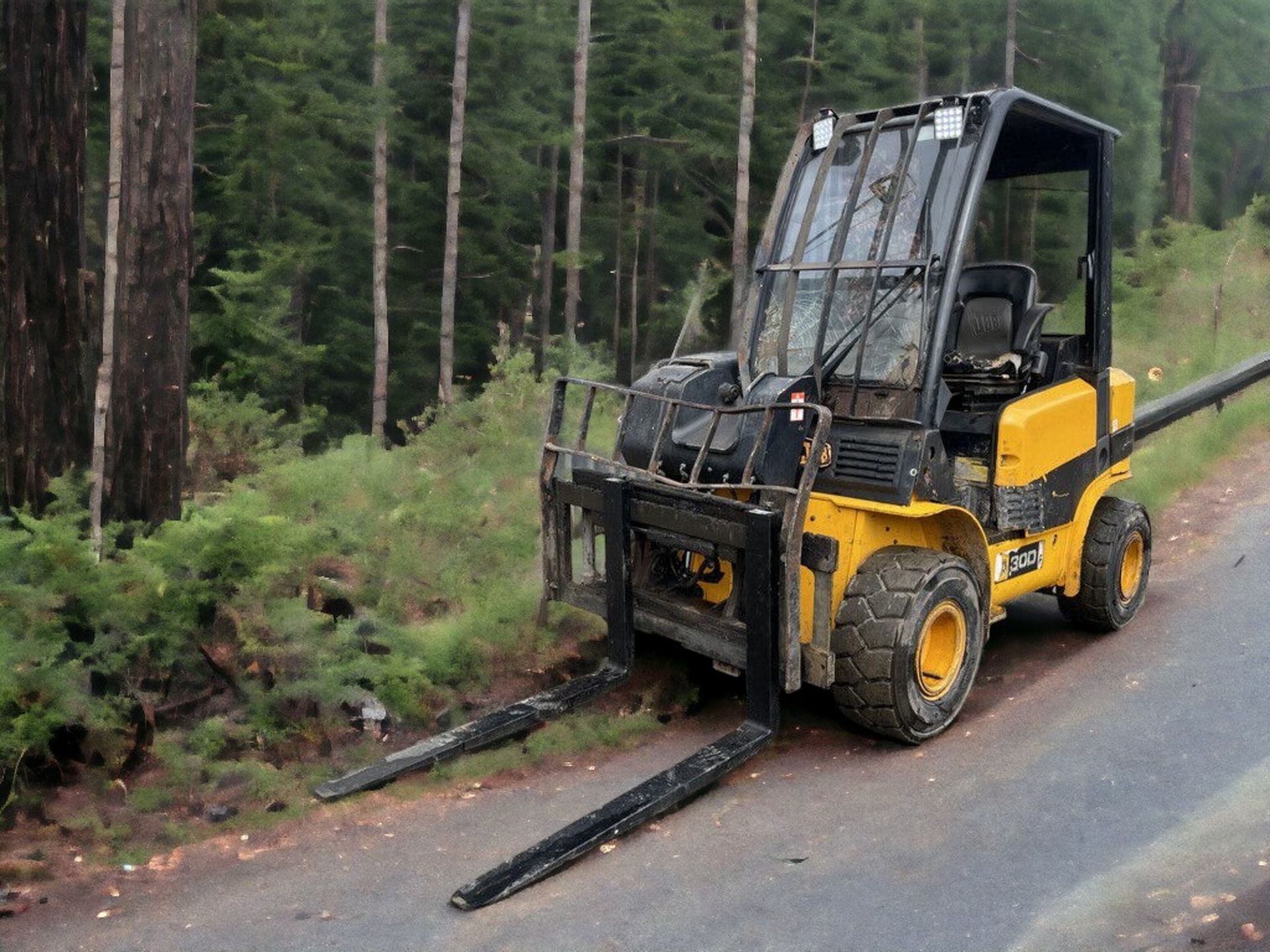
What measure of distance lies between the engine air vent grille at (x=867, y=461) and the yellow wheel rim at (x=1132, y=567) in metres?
2.68

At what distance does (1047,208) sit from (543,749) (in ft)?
55.4

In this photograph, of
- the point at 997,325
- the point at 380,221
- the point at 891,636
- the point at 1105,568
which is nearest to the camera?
the point at 891,636

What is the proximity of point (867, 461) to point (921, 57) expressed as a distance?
2215 cm

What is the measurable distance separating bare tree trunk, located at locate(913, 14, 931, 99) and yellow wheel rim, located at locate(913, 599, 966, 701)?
2143 cm

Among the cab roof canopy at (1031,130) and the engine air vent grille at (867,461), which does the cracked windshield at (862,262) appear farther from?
the engine air vent grille at (867,461)

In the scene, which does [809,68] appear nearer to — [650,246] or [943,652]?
[650,246]

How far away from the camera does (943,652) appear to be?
21.6 ft

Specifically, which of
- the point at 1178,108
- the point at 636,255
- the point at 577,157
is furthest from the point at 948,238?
the point at 636,255

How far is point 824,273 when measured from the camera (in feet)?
22.4

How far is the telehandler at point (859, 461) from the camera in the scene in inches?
238

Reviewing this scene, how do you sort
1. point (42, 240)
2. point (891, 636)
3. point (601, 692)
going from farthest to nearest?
point (42, 240), point (601, 692), point (891, 636)

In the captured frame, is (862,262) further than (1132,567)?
No

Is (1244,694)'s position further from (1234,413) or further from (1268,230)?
(1268,230)

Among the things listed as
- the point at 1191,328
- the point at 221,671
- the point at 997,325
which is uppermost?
the point at 1191,328
